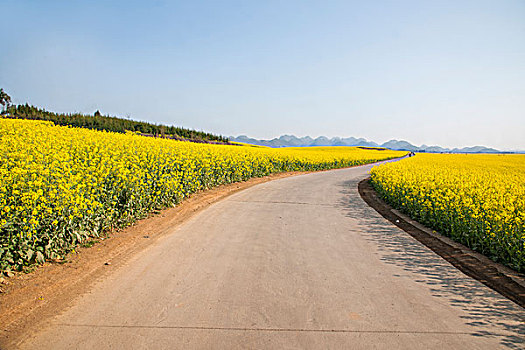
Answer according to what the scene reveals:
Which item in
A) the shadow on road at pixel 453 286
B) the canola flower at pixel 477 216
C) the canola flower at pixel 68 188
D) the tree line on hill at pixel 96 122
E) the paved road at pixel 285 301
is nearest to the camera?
the paved road at pixel 285 301

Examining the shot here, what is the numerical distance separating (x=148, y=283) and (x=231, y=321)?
4.61ft

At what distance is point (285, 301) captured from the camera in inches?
150

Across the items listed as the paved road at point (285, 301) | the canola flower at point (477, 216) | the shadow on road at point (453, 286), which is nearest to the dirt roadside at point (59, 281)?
the paved road at point (285, 301)

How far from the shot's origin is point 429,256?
5734mm

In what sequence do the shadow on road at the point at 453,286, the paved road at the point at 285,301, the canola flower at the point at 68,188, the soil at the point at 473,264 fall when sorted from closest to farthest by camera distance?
the paved road at the point at 285,301
the shadow on road at the point at 453,286
the canola flower at the point at 68,188
the soil at the point at 473,264

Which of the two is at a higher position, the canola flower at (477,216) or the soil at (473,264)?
the canola flower at (477,216)

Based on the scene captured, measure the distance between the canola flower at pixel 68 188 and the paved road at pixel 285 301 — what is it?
1.07 meters

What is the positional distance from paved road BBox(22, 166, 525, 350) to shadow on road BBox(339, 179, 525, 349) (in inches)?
0.7

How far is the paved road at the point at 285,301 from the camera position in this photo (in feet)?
10.1

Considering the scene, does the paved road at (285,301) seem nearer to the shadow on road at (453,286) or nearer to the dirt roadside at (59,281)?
the shadow on road at (453,286)

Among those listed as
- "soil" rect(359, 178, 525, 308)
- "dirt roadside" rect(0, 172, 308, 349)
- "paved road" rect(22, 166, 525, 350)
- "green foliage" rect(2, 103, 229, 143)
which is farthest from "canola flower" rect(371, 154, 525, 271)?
"green foliage" rect(2, 103, 229, 143)

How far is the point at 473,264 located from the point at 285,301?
3.56 m

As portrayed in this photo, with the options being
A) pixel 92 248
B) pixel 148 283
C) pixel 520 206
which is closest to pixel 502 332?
pixel 148 283

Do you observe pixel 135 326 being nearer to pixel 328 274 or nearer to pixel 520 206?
pixel 328 274
